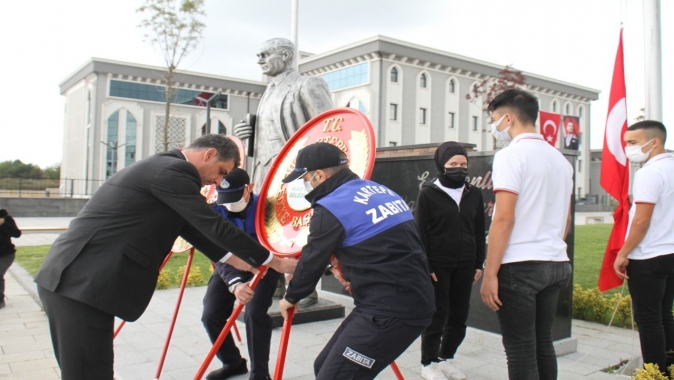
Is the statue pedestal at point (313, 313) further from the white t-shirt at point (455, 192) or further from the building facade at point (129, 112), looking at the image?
the building facade at point (129, 112)

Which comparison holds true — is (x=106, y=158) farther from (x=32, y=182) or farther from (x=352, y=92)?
(x=352, y=92)

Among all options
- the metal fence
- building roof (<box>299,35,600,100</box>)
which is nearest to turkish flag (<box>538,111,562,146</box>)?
the metal fence

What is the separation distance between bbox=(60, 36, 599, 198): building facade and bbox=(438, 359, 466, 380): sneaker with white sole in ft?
132

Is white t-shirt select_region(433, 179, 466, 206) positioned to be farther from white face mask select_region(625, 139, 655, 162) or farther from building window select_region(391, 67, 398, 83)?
building window select_region(391, 67, 398, 83)

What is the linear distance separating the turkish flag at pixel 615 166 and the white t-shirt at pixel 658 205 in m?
0.84

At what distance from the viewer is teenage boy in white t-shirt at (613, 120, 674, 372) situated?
3746mm

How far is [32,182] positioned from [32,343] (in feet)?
103

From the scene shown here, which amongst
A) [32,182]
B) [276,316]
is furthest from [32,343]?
[32,182]

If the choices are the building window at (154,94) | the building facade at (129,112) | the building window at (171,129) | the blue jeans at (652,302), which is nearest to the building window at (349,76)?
the building facade at (129,112)

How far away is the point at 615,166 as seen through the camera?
4934mm

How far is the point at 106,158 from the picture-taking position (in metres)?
47.3

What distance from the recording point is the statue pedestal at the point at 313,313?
225 inches

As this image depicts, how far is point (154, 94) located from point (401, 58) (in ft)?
75.6

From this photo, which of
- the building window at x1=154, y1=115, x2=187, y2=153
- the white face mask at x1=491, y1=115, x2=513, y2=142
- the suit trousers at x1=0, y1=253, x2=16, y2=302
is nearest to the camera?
the white face mask at x1=491, y1=115, x2=513, y2=142
